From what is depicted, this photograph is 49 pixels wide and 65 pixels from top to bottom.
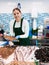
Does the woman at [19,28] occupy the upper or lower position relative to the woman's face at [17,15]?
lower

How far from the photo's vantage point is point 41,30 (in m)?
1.80

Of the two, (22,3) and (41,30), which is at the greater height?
(22,3)

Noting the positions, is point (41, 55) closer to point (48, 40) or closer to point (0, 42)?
point (48, 40)

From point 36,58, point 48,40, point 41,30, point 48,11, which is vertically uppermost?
point 48,11

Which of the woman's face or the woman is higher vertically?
the woman's face

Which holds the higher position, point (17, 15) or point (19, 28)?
point (17, 15)

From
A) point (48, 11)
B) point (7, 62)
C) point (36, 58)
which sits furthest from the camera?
point (48, 11)

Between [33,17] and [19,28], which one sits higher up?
[33,17]

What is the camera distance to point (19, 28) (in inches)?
71.7

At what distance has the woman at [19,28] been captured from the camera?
182 cm

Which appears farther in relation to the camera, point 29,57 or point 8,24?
point 8,24

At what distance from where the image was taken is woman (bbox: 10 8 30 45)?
182 centimetres

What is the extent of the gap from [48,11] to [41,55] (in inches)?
21.0

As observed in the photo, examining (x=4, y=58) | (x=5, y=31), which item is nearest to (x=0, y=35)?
(x=5, y=31)
